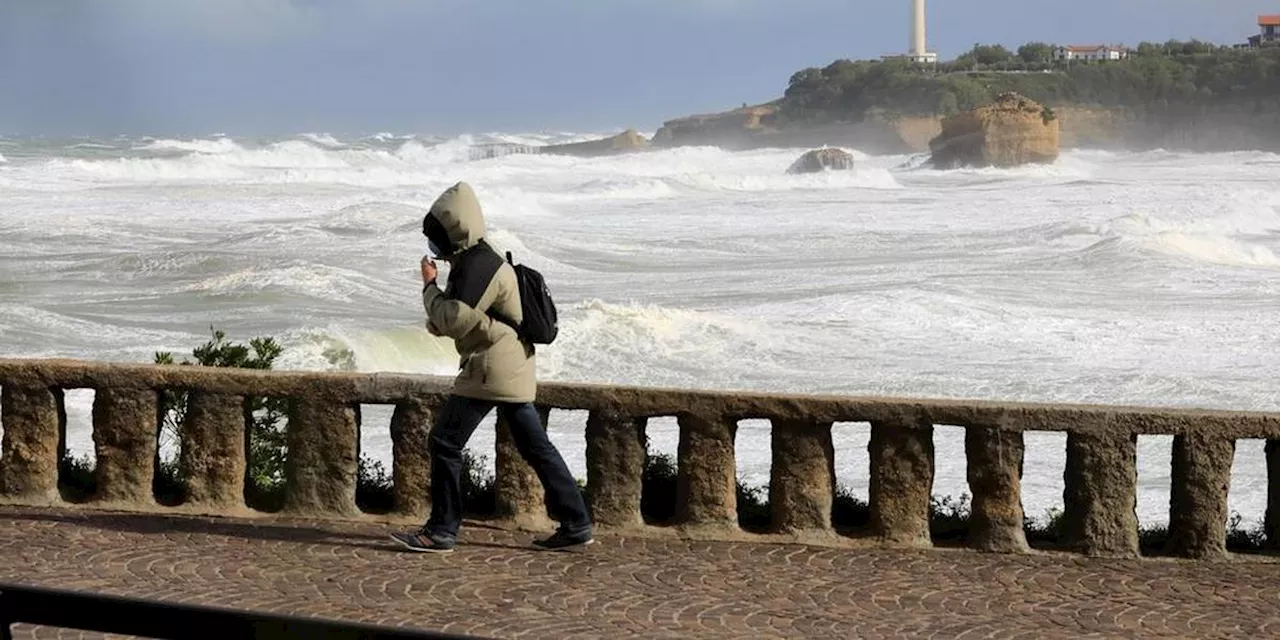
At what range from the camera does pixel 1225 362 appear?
63.2ft

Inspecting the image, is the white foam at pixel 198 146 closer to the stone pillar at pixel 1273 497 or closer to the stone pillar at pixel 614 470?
the stone pillar at pixel 614 470

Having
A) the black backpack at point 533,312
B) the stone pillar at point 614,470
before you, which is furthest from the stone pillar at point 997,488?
the black backpack at point 533,312

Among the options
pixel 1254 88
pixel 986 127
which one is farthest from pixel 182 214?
pixel 1254 88

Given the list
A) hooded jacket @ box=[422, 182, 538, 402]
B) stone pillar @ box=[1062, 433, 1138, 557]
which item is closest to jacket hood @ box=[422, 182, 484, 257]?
hooded jacket @ box=[422, 182, 538, 402]

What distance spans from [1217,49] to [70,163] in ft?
334

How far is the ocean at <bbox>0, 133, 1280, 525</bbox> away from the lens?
58.1ft

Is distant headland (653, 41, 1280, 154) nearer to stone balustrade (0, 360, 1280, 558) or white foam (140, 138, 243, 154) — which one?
white foam (140, 138, 243, 154)

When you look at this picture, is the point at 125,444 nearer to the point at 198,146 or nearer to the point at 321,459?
the point at 321,459

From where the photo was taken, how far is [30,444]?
25.5ft

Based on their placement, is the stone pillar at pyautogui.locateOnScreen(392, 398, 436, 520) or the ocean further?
the ocean

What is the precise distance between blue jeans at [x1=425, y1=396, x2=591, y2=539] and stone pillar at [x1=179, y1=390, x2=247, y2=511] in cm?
110

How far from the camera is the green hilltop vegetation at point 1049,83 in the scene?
397ft

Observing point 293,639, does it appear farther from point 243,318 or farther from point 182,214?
point 182,214

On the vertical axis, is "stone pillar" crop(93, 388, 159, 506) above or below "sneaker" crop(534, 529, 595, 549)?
above
